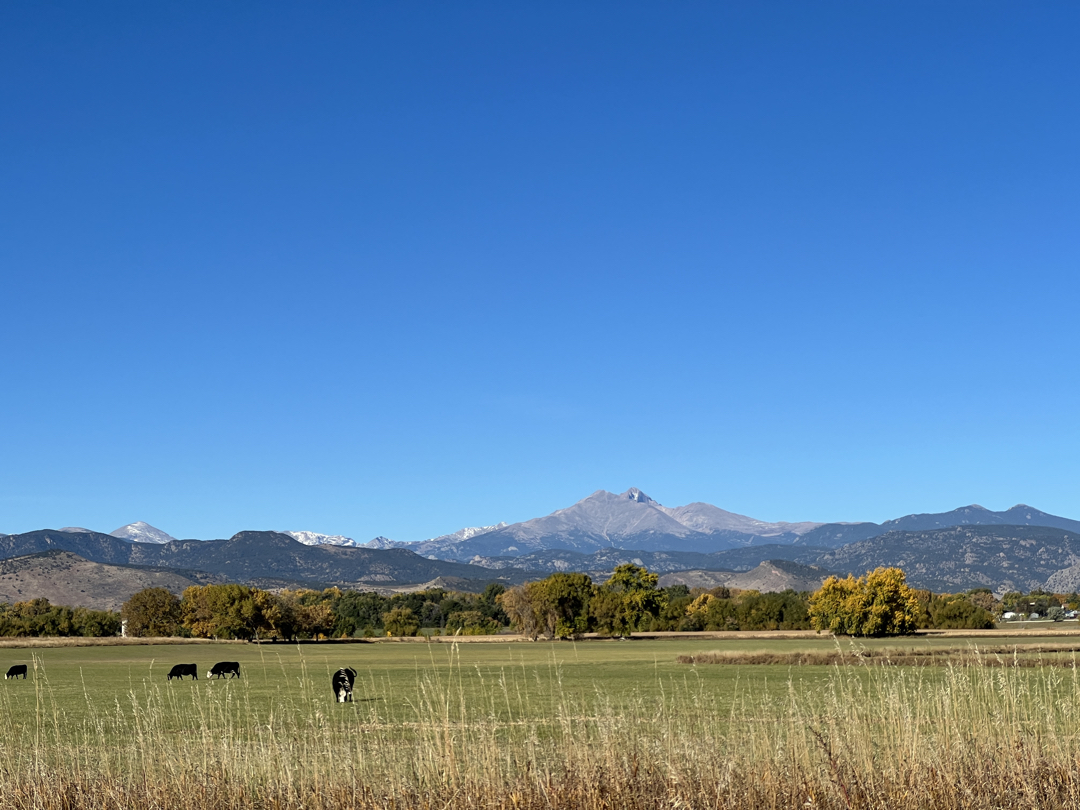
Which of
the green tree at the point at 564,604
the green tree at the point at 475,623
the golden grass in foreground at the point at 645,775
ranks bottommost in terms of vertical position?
the green tree at the point at 475,623

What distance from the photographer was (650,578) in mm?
131000

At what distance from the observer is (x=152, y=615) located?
133m

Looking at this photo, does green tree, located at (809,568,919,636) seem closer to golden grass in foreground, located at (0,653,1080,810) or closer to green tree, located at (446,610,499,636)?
green tree, located at (446,610,499,636)

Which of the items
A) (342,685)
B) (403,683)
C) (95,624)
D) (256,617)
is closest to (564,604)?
(256,617)

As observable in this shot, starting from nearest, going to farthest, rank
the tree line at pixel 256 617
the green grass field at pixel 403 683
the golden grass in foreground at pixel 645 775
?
the golden grass in foreground at pixel 645 775 → the green grass field at pixel 403 683 → the tree line at pixel 256 617

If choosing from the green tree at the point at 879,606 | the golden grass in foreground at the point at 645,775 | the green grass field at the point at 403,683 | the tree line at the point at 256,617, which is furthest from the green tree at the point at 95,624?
the golden grass in foreground at the point at 645,775

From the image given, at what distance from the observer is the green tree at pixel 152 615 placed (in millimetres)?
132750

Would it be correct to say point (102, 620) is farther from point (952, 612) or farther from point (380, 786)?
point (380, 786)

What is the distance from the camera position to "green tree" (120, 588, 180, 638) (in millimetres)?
132750

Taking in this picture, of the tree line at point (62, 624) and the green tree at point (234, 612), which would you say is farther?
the tree line at point (62, 624)

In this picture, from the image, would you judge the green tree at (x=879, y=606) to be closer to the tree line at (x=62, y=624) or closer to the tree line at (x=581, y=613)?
the tree line at (x=581, y=613)

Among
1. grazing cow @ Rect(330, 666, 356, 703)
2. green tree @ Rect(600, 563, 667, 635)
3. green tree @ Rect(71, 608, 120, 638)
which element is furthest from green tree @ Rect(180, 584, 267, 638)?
grazing cow @ Rect(330, 666, 356, 703)

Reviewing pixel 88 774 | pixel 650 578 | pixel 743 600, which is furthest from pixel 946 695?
pixel 743 600

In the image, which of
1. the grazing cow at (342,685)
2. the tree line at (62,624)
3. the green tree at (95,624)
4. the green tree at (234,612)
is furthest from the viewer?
the green tree at (95,624)
